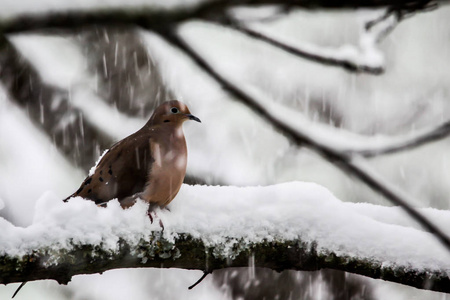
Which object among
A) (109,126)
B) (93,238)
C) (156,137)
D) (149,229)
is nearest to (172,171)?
(156,137)

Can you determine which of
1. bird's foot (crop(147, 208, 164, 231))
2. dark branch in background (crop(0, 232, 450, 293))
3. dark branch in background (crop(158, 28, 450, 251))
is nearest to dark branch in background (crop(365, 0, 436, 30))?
dark branch in background (crop(158, 28, 450, 251))

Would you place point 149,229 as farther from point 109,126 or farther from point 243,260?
point 109,126

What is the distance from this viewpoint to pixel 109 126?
3.60 m

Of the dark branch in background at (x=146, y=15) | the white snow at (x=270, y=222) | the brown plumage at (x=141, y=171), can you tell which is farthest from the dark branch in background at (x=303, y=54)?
the brown plumage at (x=141, y=171)

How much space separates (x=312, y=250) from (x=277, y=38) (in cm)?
73

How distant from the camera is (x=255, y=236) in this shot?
1.93 meters

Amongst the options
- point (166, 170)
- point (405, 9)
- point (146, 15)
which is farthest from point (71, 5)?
point (405, 9)

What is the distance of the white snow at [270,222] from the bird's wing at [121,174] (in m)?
0.21

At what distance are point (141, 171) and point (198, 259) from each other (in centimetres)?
57

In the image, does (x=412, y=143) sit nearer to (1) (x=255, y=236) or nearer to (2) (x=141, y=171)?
(1) (x=255, y=236)

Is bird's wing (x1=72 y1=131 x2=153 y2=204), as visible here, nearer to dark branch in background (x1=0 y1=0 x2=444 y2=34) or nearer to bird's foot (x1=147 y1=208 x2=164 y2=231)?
bird's foot (x1=147 y1=208 x2=164 y2=231)

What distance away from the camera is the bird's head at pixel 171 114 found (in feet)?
8.62

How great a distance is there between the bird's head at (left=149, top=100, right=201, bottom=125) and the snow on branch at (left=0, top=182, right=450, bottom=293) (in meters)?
0.61

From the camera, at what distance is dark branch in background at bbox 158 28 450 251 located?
1.50 meters
